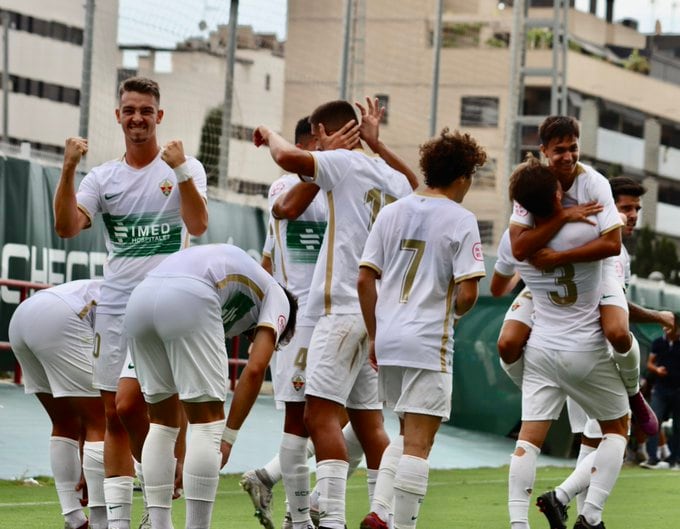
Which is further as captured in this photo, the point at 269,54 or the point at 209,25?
the point at 269,54

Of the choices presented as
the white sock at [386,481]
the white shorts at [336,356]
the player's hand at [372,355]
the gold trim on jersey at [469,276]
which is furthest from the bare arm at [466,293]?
the white sock at [386,481]

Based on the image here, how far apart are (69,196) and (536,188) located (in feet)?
7.40

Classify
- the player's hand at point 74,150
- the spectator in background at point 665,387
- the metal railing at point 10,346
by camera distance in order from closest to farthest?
1. the player's hand at point 74,150
2. the metal railing at point 10,346
3. the spectator in background at point 665,387

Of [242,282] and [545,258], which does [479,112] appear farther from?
[242,282]

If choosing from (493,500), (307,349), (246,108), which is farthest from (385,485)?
(246,108)

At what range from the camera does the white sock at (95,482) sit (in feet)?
24.7

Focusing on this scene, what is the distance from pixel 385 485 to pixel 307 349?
757mm

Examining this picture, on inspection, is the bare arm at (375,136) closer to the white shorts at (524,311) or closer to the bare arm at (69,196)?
the white shorts at (524,311)

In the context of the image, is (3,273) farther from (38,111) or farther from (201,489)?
(38,111)

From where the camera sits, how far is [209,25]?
64.8 ft

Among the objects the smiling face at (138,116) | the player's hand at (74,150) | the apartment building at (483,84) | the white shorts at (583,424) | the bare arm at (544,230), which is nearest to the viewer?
the player's hand at (74,150)

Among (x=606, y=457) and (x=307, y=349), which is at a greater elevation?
(x=307, y=349)

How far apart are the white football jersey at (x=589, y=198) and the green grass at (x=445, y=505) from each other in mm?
2557

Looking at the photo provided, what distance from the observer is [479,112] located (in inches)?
2240
